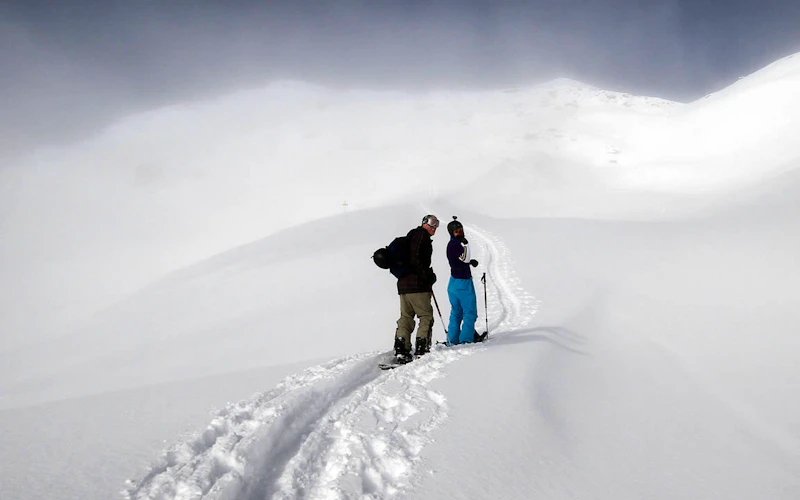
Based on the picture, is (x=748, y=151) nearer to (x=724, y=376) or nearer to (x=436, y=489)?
(x=724, y=376)

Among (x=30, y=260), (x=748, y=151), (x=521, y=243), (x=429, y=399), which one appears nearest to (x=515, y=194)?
(x=748, y=151)

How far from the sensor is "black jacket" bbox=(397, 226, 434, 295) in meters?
5.93

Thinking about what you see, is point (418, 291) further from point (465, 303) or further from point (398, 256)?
point (465, 303)

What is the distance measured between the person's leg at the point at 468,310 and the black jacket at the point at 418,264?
730mm

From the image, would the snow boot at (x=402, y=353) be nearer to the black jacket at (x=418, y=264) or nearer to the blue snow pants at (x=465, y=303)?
the black jacket at (x=418, y=264)

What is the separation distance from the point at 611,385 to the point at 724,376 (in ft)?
5.80

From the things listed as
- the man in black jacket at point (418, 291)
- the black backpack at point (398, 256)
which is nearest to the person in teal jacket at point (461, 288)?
the man in black jacket at point (418, 291)

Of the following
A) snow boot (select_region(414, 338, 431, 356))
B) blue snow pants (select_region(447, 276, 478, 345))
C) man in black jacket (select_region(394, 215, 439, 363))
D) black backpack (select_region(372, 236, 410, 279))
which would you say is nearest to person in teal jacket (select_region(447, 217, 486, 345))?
blue snow pants (select_region(447, 276, 478, 345))

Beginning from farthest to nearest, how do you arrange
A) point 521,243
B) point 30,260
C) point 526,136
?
point 526,136 → point 30,260 → point 521,243

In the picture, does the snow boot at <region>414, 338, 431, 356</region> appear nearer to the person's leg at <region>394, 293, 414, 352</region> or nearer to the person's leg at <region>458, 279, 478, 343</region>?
the person's leg at <region>394, 293, 414, 352</region>

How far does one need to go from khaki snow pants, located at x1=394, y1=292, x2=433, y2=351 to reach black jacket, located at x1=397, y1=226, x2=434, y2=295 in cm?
10

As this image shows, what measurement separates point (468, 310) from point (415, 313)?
0.89 meters

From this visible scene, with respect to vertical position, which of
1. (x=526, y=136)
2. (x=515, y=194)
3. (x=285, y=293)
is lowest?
(x=285, y=293)

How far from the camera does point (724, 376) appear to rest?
5348 mm
